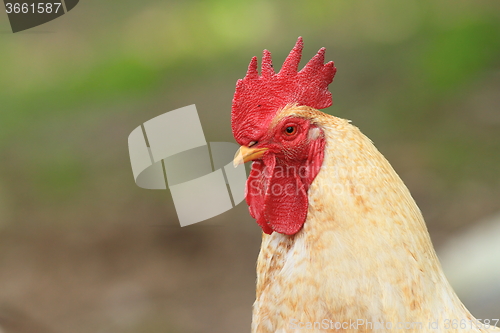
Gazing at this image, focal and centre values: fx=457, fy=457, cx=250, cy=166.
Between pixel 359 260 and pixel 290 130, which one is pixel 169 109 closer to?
pixel 290 130

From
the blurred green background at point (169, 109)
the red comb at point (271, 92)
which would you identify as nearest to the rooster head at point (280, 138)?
the red comb at point (271, 92)

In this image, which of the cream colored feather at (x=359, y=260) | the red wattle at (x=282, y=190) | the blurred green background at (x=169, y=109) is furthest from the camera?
the blurred green background at (x=169, y=109)

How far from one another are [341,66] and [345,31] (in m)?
0.83

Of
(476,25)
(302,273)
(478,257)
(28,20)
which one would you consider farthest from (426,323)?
(28,20)

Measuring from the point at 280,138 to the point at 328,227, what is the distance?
1.47 feet

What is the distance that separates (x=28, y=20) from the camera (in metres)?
7.39

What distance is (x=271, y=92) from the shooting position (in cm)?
214

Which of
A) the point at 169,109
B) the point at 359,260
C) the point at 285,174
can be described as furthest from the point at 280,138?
the point at 169,109

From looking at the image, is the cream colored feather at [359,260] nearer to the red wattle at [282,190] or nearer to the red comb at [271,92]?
the red wattle at [282,190]

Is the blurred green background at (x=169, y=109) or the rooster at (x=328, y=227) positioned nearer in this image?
the rooster at (x=328, y=227)

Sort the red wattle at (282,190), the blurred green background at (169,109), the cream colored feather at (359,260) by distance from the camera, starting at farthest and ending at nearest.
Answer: the blurred green background at (169,109) < the red wattle at (282,190) < the cream colored feather at (359,260)

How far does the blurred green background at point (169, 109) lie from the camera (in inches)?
200

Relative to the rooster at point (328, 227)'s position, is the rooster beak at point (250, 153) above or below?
above

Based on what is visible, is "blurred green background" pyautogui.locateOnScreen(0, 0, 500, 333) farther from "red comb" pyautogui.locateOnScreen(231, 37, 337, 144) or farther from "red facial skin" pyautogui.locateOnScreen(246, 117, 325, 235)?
"red comb" pyautogui.locateOnScreen(231, 37, 337, 144)
